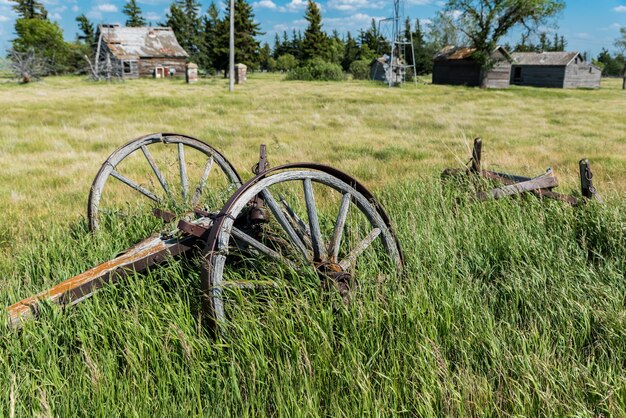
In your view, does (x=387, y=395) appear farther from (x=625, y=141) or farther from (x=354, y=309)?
(x=625, y=141)

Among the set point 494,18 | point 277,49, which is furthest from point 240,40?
point 277,49

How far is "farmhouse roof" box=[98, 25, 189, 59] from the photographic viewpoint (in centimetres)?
5453

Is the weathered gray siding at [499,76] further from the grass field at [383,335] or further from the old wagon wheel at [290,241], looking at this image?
the old wagon wheel at [290,241]

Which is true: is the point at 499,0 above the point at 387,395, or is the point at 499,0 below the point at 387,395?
above

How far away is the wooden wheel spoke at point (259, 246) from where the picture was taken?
304 centimetres

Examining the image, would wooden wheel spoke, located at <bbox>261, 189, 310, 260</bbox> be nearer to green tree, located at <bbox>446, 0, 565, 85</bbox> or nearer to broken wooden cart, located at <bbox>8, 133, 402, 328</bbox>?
broken wooden cart, located at <bbox>8, 133, 402, 328</bbox>

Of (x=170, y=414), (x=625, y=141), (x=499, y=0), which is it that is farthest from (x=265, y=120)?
(x=499, y=0)

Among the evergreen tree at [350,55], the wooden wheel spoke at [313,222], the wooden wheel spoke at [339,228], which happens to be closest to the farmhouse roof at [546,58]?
the evergreen tree at [350,55]

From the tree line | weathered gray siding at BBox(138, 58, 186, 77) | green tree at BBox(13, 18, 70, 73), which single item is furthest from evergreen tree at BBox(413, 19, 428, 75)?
green tree at BBox(13, 18, 70, 73)

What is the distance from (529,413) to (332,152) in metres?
8.98

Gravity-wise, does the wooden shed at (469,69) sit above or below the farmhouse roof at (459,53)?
below

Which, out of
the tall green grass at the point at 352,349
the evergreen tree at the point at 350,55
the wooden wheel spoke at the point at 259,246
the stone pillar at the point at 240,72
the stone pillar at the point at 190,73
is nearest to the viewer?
the tall green grass at the point at 352,349

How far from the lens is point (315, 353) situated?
2.88 m

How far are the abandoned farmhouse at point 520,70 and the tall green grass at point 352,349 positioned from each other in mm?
49116
